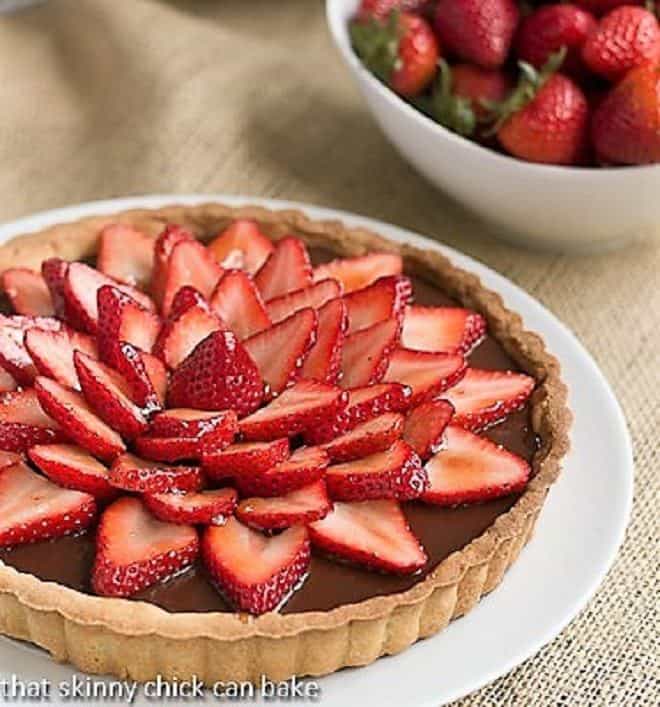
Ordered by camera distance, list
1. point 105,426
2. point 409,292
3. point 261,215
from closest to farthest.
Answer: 1. point 105,426
2. point 409,292
3. point 261,215

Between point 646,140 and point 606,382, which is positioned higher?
point 646,140

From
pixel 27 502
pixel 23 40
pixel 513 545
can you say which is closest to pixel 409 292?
pixel 513 545

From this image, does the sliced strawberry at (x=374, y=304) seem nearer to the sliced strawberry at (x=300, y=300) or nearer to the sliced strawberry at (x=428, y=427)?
the sliced strawberry at (x=300, y=300)

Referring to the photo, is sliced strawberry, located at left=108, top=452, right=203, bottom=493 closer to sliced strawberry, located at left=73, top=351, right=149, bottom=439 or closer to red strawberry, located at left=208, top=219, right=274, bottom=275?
sliced strawberry, located at left=73, top=351, right=149, bottom=439

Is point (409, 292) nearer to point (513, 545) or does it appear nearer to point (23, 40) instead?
point (513, 545)

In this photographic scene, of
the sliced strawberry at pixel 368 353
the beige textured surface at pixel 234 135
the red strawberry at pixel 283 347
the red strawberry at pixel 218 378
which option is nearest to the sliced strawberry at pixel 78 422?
the red strawberry at pixel 218 378

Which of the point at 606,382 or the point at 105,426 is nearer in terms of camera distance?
the point at 105,426

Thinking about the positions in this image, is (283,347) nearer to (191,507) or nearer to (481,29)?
(191,507)
